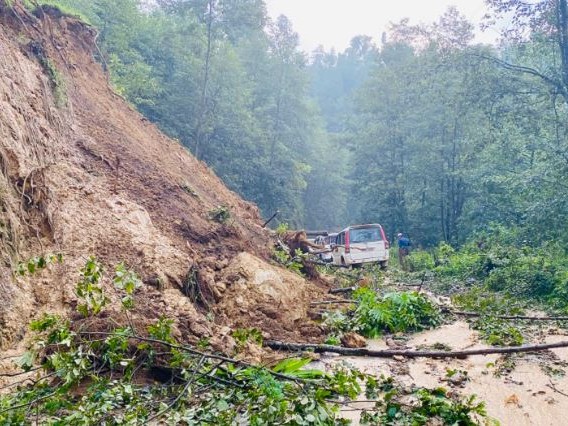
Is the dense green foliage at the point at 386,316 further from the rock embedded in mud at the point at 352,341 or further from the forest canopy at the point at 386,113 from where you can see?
the forest canopy at the point at 386,113

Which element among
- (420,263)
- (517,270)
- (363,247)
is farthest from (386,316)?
(420,263)

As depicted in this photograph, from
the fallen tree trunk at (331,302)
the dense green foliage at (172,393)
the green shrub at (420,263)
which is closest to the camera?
the dense green foliage at (172,393)

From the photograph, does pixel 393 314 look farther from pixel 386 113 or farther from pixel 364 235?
pixel 386 113

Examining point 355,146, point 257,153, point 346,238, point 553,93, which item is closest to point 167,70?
point 257,153

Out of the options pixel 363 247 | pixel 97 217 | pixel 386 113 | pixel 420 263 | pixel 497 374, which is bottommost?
pixel 420 263

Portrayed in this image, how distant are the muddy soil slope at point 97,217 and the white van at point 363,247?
18.7ft

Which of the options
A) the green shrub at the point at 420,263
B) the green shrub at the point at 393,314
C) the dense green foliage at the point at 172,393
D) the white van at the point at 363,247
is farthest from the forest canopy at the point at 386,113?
the dense green foliage at the point at 172,393

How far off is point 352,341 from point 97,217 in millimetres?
4546

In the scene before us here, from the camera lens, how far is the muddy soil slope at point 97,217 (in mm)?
5875

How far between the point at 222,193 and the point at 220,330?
767 cm

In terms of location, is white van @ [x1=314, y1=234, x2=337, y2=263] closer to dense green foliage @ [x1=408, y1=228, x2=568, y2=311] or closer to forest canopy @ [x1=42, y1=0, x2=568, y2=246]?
dense green foliage @ [x1=408, y1=228, x2=568, y2=311]

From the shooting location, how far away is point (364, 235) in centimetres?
1675

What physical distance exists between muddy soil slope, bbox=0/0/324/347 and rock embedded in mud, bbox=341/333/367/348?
55cm

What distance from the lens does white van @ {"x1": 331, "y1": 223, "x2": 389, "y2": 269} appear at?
16.4m
